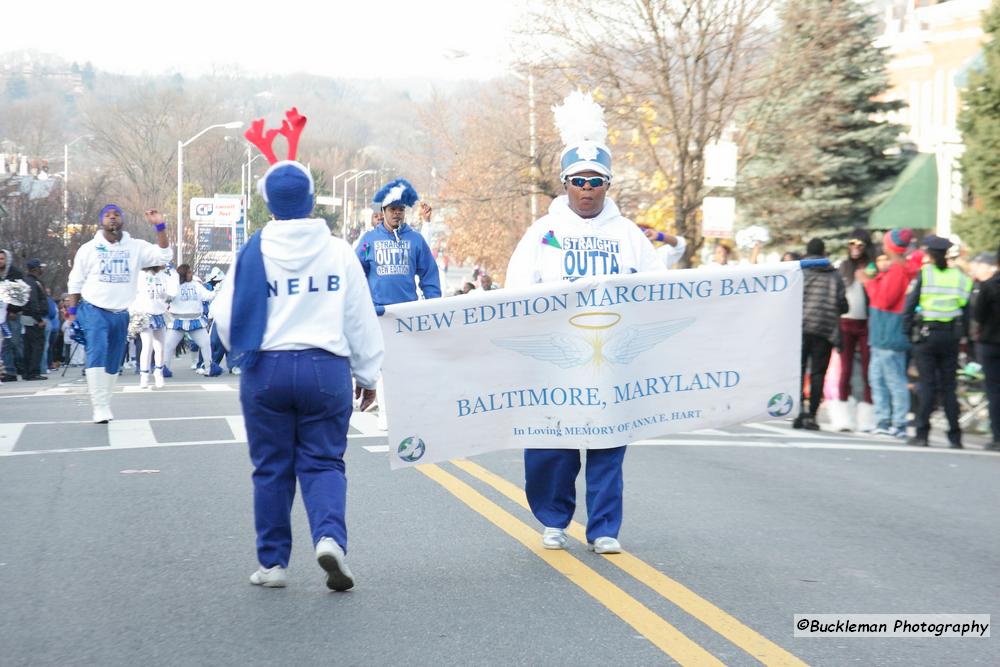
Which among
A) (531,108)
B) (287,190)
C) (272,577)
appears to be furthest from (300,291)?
(531,108)

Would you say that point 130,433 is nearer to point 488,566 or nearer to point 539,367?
point 539,367

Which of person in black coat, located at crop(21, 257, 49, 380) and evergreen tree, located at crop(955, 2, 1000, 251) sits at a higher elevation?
evergreen tree, located at crop(955, 2, 1000, 251)

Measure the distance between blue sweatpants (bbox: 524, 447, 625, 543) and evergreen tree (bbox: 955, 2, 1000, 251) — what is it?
19756 mm

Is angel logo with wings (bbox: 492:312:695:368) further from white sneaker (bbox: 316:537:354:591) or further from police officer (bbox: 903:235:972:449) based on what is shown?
police officer (bbox: 903:235:972:449)

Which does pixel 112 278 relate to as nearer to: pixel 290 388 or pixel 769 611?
pixel 290 388

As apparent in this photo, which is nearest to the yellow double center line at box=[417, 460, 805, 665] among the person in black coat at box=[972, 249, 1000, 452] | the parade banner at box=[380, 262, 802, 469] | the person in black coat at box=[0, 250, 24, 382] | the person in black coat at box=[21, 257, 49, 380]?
the parade banner at box=[380, 262, 802, 469]

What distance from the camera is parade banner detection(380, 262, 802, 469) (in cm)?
759

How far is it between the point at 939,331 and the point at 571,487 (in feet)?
25.1

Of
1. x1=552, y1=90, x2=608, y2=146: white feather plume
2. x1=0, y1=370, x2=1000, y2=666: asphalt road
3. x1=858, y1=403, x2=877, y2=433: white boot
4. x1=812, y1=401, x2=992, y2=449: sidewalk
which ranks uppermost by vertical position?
x1=552, y1=90, x2=608, y2=146: white feather plume

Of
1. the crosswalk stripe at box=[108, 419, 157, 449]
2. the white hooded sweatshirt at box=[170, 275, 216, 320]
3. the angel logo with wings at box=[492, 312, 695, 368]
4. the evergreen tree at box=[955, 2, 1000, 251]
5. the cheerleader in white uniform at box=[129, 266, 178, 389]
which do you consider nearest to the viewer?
the angel logo with wings at box=[492, 312, 695, 368]

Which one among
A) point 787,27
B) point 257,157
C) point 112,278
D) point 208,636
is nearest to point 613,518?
point 208,636

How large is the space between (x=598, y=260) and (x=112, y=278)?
7.93m

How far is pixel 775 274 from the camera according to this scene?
815 centimetres

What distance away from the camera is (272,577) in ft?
22.0
